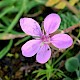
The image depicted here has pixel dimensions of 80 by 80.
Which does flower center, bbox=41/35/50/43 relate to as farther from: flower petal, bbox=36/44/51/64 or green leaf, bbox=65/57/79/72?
green leaf, bbox=65/57/79/72

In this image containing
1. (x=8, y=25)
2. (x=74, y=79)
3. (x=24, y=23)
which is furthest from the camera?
(x=8, y=25)

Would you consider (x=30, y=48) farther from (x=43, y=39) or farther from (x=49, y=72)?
(x=49, y=72)

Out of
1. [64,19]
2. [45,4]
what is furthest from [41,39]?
[45,4]

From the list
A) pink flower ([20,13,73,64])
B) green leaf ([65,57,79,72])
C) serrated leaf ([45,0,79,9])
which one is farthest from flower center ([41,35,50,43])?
serrated leaf ([45,0,79,9])

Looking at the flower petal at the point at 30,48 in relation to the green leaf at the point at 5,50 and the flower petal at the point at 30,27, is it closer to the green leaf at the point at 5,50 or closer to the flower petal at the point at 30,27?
the flower petal at the point at 30,27

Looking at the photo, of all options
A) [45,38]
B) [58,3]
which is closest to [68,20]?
[58,3]

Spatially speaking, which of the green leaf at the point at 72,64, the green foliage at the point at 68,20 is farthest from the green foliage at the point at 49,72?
the green foliage at the point at 68,20

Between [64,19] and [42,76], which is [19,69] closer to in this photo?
[42,76]
